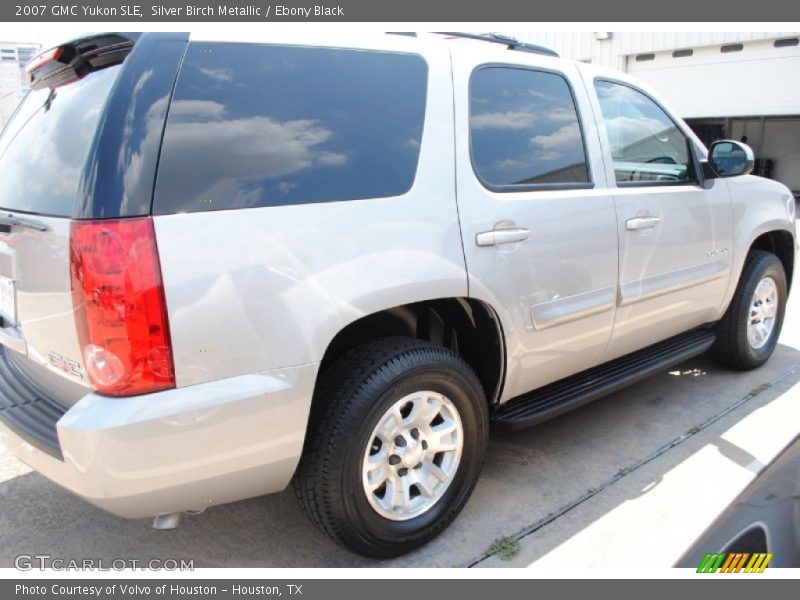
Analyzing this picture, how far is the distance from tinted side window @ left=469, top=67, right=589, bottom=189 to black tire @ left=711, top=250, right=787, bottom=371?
1875mm

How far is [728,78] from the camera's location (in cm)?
1420

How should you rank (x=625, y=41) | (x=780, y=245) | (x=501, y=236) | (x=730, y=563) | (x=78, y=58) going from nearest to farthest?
(x=730, y=563)
(x=78, y=58)
(x=501, y=236)
(x=780, y=245)
(x=625, y=41)

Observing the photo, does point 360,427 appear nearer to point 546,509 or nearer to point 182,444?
point 182,444

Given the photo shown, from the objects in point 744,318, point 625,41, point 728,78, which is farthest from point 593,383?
point 625,41

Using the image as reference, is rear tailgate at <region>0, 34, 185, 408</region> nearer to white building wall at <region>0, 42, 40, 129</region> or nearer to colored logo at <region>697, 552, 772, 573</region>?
colored logo at <region>697, 552, 772, 573</region>

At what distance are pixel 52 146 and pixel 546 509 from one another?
2.49 metres

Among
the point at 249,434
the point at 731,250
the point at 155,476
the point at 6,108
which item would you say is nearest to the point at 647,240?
the point at 731,250

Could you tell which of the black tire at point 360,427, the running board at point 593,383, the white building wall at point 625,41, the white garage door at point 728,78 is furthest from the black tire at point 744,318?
the white garage door at point 728,78

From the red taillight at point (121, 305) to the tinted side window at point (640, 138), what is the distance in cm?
237

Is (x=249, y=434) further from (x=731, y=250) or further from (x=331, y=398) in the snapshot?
(x=731, y=250)

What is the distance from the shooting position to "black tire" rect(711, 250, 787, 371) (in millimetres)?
4125

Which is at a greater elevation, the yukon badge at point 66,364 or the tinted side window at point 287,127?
the tinted side window at point 287,127

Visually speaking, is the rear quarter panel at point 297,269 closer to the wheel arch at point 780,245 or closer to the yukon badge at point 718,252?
the yukon badge at point 718,252

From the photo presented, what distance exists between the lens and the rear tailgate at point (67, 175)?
179 centimetres
